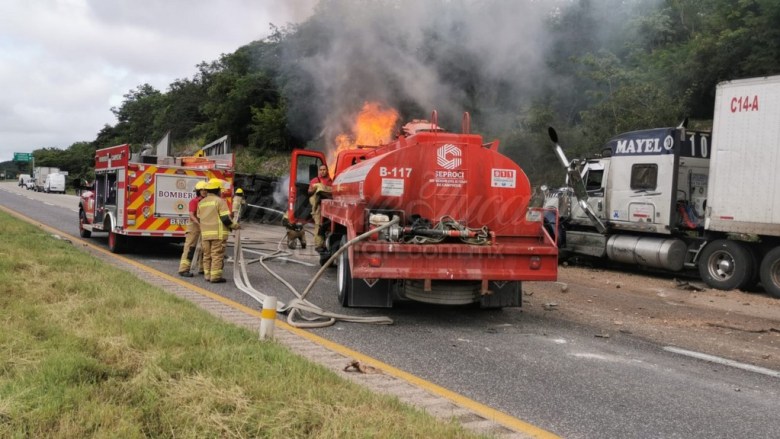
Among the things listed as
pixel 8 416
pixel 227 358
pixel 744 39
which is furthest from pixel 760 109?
pixel 744 39

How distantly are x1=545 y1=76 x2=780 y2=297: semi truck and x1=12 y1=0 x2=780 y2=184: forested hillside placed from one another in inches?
236

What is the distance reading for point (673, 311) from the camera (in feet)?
28.3

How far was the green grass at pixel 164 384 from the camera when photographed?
3275 millimetres

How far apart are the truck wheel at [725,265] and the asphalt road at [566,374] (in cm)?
486

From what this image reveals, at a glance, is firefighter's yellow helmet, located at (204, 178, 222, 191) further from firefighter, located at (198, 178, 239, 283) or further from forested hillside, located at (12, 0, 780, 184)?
forested hillside, located at (12, 0, 780, 184)

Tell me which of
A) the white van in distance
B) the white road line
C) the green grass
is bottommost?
the white road line

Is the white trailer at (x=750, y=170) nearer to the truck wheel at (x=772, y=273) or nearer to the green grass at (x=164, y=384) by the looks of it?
the truck wheel at (x=772, y=273)

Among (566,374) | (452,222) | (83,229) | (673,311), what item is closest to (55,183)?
(83,229)

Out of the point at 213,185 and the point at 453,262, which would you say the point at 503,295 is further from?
the point at 213,185

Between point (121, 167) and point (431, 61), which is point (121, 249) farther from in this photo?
point (431, 61)

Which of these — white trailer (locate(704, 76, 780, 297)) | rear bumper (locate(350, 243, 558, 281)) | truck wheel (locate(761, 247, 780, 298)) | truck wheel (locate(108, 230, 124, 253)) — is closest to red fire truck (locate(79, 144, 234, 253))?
truck wheel (locate(108, 230, 124, 253))

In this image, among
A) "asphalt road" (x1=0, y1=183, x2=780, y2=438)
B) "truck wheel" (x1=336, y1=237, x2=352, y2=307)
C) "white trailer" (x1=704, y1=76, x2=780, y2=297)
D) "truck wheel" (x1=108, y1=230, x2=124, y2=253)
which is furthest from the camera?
"truck wheel" (x1=108, y1=230, x2=124, y2=253)

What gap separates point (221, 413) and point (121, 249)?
1019cm

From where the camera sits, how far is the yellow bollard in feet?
16.9
